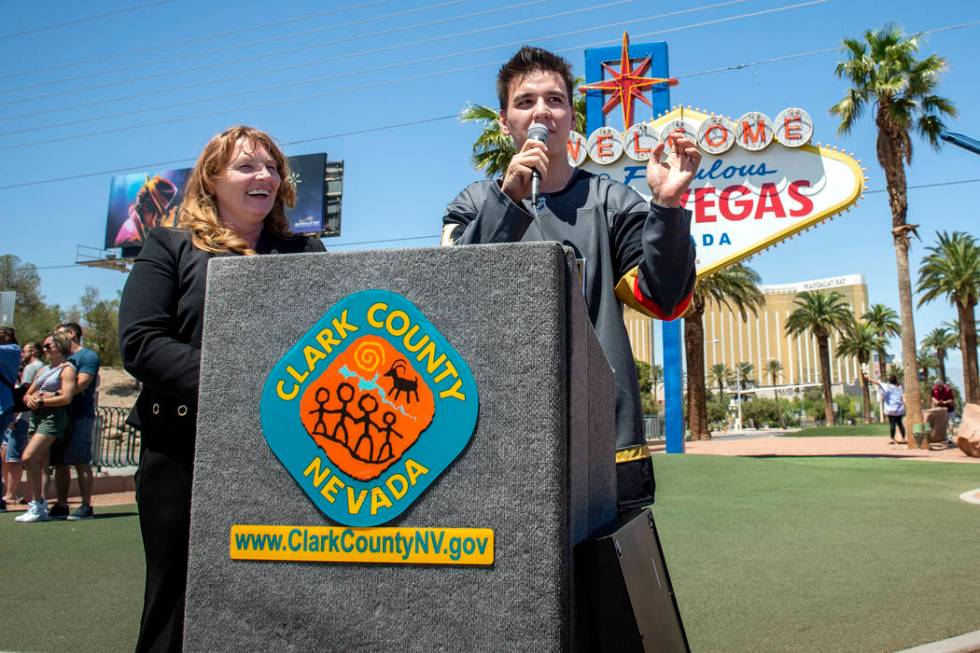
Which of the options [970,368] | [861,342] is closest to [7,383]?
[970,368]

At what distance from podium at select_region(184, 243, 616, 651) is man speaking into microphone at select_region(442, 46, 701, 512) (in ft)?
1.08

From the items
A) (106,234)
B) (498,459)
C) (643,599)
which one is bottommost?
(643,599)

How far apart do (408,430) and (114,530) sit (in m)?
6.62

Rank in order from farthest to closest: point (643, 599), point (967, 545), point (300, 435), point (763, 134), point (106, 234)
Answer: point (106, 234)
point (763, 134)
point (967, 545)
point (643, 599)
point (300, 435)

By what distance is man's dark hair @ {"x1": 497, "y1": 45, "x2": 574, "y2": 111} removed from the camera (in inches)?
76.7

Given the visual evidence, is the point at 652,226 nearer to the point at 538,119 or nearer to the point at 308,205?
the point at 538,119

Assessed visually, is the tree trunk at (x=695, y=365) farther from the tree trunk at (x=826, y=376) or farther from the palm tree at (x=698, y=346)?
the tree trunk at (x=826, y=376)

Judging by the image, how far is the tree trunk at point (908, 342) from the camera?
779 inches

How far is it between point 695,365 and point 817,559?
2213 centimetres

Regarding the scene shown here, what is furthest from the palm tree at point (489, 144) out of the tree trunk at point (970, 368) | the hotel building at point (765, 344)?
the hotel building at point (765, 344)

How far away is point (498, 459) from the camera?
1.15 meters

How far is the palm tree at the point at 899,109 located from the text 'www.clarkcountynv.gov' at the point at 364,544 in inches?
837

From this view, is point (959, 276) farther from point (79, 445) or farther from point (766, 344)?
point (766, 344)

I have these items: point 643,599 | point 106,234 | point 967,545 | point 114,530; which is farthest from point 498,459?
point 106,234
